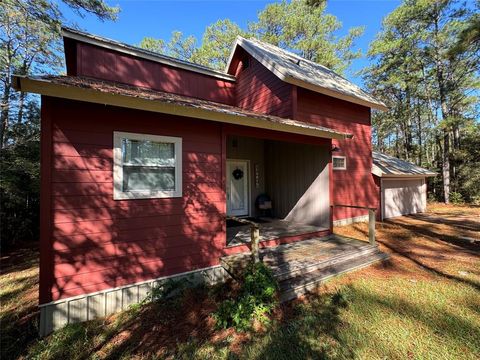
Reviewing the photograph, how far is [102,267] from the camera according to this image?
11.8ft

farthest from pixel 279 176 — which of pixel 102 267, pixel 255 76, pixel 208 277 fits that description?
pixel 102 267

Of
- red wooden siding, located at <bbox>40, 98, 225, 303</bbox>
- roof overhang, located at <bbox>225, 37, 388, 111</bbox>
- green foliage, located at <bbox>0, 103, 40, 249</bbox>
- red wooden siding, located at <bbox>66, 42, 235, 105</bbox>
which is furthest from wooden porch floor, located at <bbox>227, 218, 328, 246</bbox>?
green foliage, located at <bbox>0, 103, 40, 249</bbox>

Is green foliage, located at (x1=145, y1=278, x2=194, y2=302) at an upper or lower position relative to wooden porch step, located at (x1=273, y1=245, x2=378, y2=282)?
lower

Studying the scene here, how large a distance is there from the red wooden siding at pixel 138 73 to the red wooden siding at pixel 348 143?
3.20 meters

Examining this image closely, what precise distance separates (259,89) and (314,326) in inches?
284

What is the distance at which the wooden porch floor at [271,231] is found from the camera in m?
5.63

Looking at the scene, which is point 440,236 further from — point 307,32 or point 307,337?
point 307,32

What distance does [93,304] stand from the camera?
11.6 feet

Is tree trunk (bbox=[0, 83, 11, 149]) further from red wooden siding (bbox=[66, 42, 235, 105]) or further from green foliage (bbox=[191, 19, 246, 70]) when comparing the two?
green foliage (bbox=[191, 19, 246, 70])

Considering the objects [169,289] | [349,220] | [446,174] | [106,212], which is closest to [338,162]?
[349,220]

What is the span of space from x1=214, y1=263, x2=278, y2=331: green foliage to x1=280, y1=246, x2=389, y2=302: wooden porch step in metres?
0.36

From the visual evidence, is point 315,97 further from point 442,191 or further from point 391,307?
point 442,191

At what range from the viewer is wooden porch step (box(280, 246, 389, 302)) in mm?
3930

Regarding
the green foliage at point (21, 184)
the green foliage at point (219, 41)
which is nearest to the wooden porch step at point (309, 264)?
the green foliage at point (21, 184)
